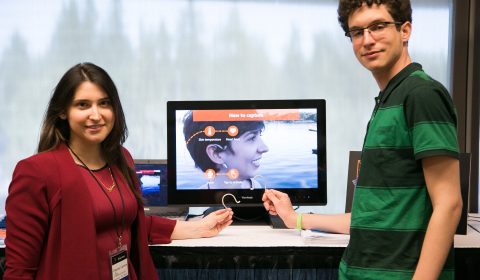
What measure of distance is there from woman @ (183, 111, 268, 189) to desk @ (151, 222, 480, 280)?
397 mm

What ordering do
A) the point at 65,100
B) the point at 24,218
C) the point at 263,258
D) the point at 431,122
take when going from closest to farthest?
the point at 431,122 < the point at 24,218 < the point at 65,100 < the point at 263,258

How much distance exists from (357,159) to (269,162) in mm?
397

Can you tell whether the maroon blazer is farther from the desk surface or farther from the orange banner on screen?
the orange banner on screen

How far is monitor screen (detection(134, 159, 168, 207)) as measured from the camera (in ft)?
7.83

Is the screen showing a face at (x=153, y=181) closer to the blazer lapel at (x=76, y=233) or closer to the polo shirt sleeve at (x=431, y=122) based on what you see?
the blazer lapel at (x=76, y=233)

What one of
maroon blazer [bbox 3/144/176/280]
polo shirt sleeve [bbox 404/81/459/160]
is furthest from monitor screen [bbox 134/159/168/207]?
polo shirt sleeve [bbox 404/81/459/160]

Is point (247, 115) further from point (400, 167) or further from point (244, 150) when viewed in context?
point (400, 167)

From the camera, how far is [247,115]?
7.56 ft

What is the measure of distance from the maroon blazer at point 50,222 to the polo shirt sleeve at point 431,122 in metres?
0.94

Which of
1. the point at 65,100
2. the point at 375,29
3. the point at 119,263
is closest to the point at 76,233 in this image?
the point at 119,263

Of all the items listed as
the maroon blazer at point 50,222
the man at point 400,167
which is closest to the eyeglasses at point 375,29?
the man at point 400,167

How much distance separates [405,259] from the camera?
1260 mm

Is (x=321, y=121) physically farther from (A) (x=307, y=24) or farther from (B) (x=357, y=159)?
(A) (x=307, y=24)

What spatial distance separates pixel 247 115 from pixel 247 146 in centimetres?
14
